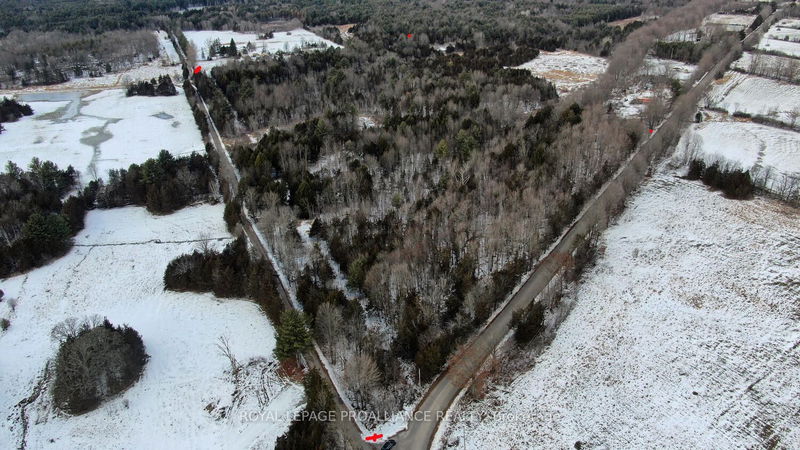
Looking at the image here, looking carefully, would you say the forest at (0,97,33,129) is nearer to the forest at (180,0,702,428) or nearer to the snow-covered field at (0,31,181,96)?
the snow-covered field at (0,31,181,96)

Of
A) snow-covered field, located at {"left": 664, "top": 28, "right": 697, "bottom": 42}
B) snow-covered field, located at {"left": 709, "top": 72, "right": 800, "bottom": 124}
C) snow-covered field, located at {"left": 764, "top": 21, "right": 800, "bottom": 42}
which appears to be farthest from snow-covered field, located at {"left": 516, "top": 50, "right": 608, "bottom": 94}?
snow-covered field, located at {"left": 764, "top": 21, "right": 800, "bottom": 42}

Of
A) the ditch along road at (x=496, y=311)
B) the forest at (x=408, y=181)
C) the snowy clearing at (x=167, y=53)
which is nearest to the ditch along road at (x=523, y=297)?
the ditch along road at (x=496, y=311)

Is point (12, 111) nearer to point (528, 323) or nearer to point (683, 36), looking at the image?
point (528, 323)

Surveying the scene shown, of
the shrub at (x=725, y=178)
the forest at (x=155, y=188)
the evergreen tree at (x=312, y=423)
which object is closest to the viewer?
the evergreen tree at (x=312, y=423)

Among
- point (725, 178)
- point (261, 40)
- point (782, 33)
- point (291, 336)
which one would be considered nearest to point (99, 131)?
point (291, 336)

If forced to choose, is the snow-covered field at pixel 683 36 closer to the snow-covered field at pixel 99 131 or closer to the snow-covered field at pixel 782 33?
the snow-covered field at pixel 782 33

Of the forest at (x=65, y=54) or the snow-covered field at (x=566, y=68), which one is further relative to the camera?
the forest at (x=65, y=54)
